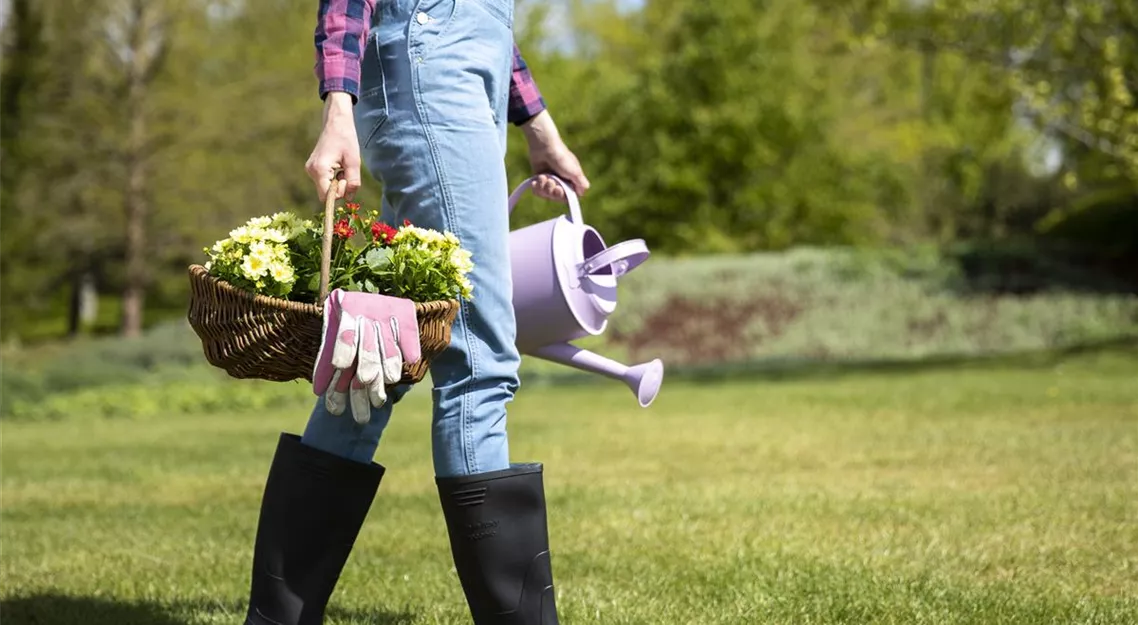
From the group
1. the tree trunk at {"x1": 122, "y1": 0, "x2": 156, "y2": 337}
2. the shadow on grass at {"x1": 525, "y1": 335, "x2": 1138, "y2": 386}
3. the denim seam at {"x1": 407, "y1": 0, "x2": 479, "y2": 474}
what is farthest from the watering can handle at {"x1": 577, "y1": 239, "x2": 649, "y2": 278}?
the tree trunk at {"x1": 122, "y1": 0, "x2": 156, "y2": 337}

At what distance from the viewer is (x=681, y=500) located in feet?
16.1

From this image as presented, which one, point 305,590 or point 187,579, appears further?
point 187,579

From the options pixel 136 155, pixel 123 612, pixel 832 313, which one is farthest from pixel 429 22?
pixel 136 155

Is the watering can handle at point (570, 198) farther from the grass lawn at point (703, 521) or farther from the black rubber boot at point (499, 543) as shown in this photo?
the grass lawn at point (703, 521)

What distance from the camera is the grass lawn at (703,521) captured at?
3277mm

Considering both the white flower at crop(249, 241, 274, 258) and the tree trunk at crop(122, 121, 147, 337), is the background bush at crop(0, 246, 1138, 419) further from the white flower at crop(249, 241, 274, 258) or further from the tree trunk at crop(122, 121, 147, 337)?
the white flower at crop(249, 241, 274, 258)

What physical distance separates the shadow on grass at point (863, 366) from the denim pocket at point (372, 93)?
10.3 metres

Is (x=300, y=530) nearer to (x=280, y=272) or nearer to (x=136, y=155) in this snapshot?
(x=280, y=272)

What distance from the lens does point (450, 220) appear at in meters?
2.55

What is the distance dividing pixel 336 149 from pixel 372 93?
0.80 ft

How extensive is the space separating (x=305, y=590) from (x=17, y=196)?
16672mm

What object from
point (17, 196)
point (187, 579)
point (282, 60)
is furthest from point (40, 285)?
point (187, 579)

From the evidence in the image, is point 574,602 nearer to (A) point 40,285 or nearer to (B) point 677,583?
(B) point 677,583

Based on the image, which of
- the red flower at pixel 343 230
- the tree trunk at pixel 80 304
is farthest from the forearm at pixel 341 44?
the tree trunk at pixel 80 304
